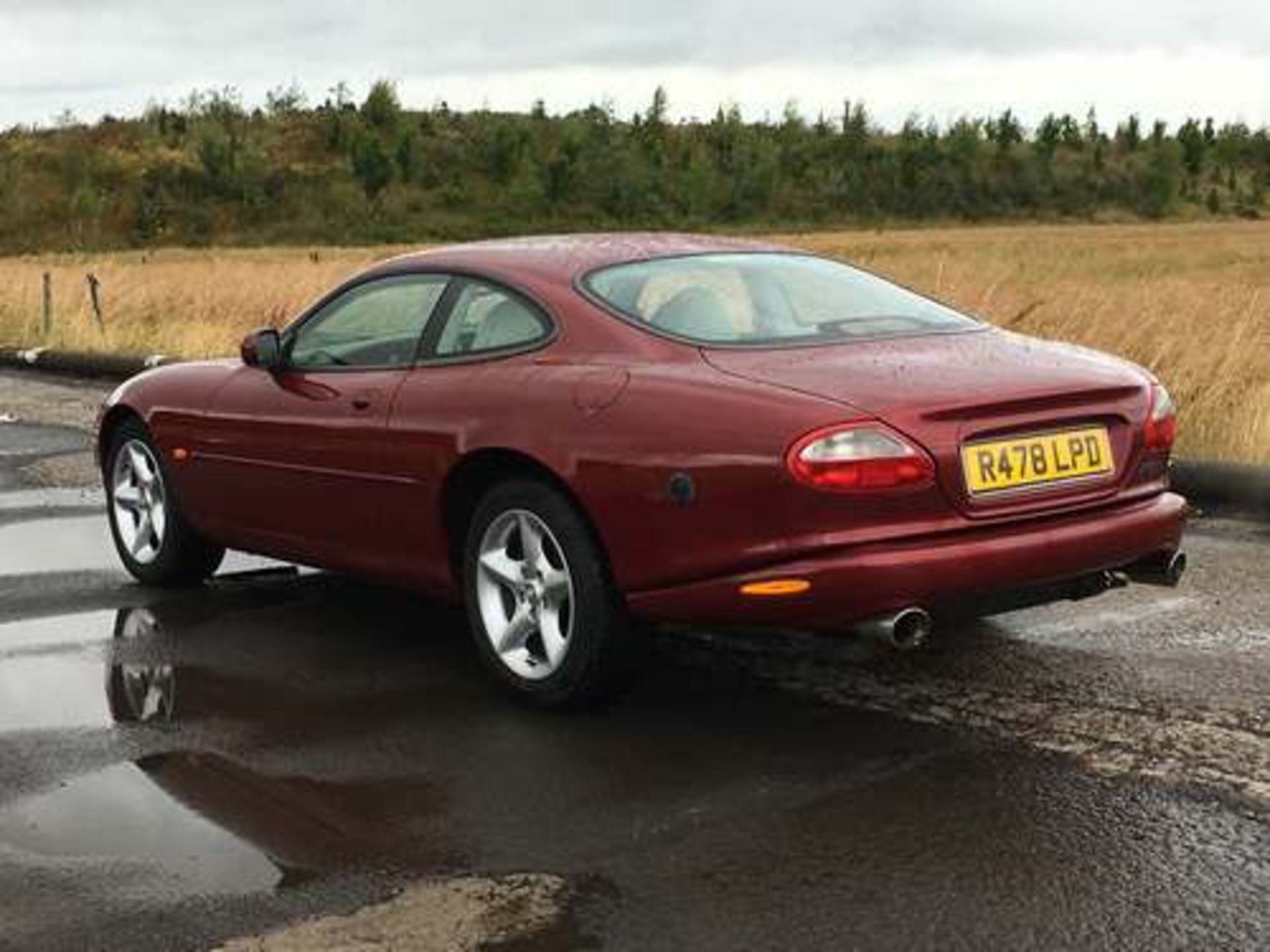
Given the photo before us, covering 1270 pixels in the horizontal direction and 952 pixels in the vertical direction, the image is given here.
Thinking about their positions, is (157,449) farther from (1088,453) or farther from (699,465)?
(1088,453)

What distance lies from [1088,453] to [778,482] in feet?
3.16

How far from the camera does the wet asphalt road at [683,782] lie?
132 inches

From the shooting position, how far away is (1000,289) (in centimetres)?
1408

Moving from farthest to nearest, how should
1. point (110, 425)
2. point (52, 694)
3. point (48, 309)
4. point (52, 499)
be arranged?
point (48, 309) < point (52, 499) < point (110, 425) < point (52, 694)

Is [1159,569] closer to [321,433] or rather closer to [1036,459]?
[1036,459]

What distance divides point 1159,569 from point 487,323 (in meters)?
2.14

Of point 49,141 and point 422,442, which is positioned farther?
point 49,141

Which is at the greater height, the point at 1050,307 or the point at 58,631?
the point at 1050,307

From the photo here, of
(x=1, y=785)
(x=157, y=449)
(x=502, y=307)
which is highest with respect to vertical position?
(x=502, y=307)

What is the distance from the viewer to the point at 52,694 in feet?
16.8

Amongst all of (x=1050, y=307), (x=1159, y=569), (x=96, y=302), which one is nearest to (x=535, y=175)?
(x=96, y=302)

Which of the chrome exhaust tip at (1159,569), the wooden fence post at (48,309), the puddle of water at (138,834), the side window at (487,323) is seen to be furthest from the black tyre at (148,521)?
the wooden fence post at (48,309)

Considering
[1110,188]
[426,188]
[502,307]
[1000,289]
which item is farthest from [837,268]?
[1110,188]

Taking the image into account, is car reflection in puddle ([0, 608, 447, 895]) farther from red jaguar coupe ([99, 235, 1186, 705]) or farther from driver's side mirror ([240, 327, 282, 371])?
driver's side mirror ([240, 327, 282, 371])
